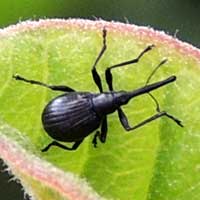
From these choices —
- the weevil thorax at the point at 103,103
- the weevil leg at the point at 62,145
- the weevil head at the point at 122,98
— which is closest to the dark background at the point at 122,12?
the weevil thorax at the point at 103,103

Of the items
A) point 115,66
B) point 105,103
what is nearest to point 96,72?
point 115,66

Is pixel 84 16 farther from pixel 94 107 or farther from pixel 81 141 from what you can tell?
pixel 81 141

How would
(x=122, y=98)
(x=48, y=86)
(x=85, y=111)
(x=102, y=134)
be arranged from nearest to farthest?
1. (x=48, y=86)
2. (x=102, y=134)
3. (x=122, y=98)
4. (x=85, y=111)

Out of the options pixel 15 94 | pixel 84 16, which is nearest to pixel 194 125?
pixel 15 94

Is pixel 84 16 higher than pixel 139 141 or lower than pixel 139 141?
higher

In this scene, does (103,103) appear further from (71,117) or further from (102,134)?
(102,134)

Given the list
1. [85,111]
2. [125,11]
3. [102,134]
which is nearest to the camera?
[102,134]

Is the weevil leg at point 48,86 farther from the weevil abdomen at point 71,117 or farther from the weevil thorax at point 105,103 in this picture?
the weevil thorax at point 105,103
